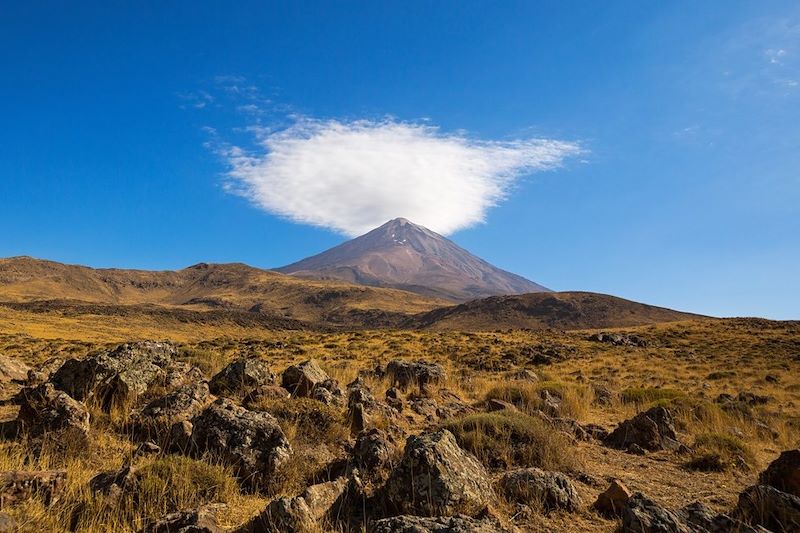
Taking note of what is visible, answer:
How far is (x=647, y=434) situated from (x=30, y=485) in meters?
8.25

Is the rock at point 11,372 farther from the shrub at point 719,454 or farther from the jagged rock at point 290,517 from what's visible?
A: the shrub at point 719,454

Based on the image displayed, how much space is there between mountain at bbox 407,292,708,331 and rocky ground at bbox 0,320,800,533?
70078 mm

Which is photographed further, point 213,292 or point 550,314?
point 213,292

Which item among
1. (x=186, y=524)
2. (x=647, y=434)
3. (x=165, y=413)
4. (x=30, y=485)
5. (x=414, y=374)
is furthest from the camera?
(x=414, y=374)

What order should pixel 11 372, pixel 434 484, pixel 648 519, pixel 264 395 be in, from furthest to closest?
pixel 11 372 < pixel 264 395 < pixel 434 484 < pixel 648 519

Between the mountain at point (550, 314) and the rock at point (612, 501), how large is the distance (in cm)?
7340

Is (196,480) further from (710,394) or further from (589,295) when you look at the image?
(589,295)

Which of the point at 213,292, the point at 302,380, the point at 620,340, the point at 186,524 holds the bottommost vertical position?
the point at 186,524

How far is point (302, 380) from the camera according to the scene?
341 inches

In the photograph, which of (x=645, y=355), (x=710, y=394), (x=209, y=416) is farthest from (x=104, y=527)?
(x=645, y=355)

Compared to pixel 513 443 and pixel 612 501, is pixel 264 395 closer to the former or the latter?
pixel 513 443

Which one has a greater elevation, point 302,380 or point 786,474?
point 302,380

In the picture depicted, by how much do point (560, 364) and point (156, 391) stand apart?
2067 centimetres

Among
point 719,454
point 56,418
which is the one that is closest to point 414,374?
point 719,454
